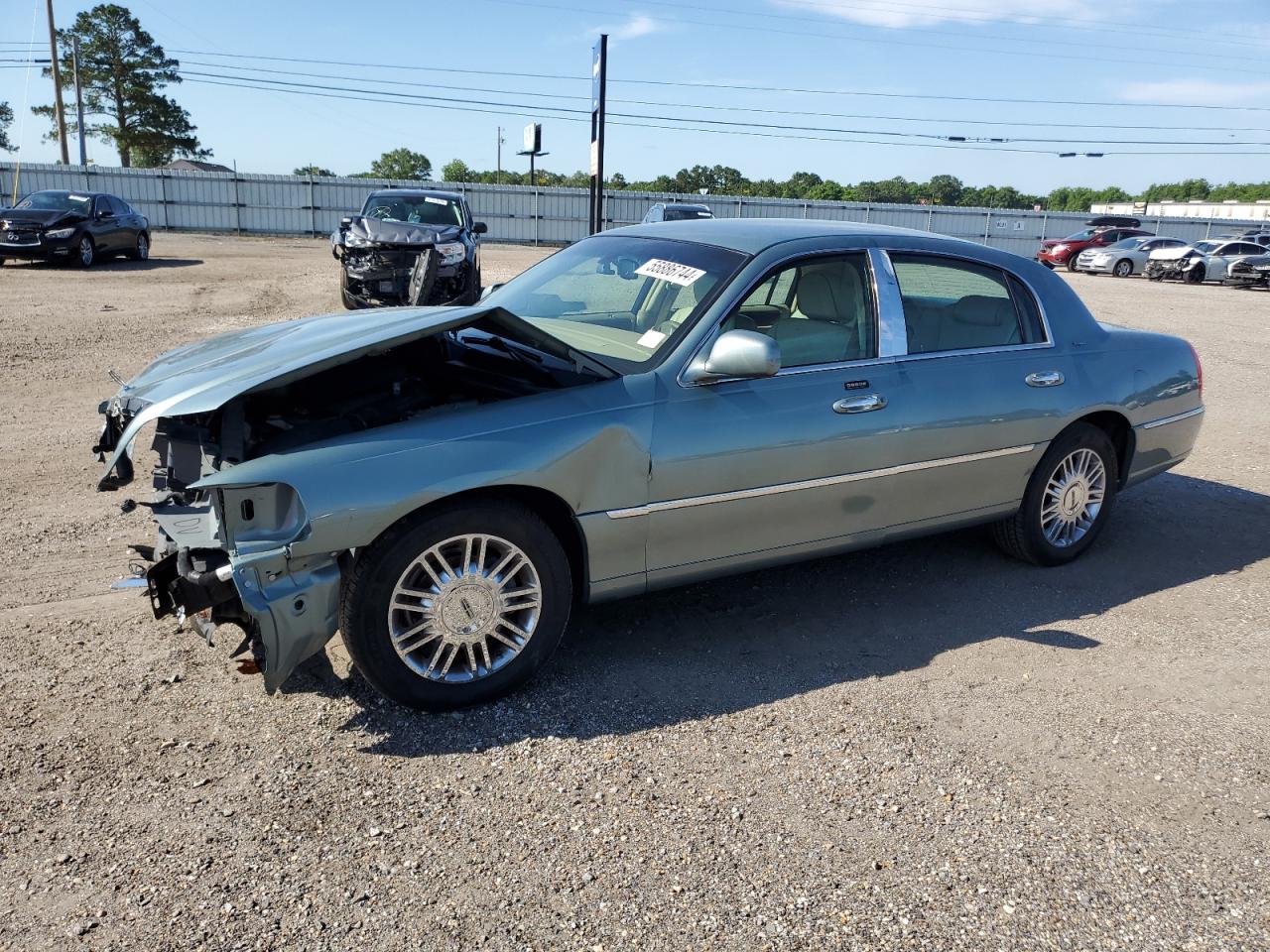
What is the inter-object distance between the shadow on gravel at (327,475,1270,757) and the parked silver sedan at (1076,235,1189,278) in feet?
94.4

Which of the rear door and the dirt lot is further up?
the rear door

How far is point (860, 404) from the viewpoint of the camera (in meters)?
4.29

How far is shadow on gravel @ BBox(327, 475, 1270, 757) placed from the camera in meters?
3.64

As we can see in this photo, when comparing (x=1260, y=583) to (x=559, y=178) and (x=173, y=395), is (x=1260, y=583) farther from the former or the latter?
(x=559, y=178)

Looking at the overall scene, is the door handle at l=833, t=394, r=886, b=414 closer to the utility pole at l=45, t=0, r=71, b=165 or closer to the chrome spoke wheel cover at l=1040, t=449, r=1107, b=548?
the chrome spoke wheel cover at l=1040, t=449, r=1107, b=548

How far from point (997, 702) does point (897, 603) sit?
971 millimetres

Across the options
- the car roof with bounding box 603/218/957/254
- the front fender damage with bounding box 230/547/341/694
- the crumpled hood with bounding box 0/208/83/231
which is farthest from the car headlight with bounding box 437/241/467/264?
the front fender damage with bounding box 230/547/341/694

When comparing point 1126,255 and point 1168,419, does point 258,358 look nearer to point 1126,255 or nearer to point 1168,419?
point 1168,419

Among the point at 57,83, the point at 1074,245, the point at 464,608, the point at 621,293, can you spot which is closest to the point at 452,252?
the point at 621,293

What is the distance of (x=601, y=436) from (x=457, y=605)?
800 millimetres

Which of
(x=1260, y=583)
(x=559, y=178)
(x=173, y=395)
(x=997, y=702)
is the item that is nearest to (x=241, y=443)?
(x=173, y=395)

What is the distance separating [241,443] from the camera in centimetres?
346

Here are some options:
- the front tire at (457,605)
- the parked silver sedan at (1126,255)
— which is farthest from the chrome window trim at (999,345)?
the parked silver sedan at (1126,255)

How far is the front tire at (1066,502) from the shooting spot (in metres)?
5.12
